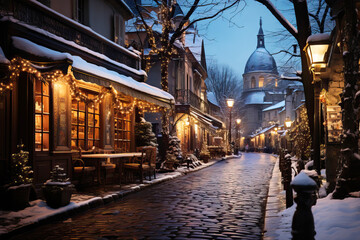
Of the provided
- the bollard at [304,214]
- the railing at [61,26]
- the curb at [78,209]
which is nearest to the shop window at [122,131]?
the railing at [61,26]

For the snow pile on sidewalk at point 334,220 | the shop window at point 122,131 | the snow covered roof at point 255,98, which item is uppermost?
the snow covered roof at point 255,98

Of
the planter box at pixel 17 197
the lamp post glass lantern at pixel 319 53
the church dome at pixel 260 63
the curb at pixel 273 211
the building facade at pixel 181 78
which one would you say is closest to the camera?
the curb at pixel 273 211

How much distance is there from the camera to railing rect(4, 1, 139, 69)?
947cm

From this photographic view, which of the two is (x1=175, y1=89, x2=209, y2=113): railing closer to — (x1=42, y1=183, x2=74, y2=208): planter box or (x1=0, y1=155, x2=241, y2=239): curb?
(x1=0, y1=155, x2=241, y2=239): curb

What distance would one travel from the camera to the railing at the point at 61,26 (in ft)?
31.1

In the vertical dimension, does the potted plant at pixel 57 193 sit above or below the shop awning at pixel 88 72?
below

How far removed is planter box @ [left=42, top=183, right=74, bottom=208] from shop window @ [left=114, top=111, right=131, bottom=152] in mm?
7060

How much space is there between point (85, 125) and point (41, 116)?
277 cm

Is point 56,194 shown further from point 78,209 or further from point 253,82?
point 253,82

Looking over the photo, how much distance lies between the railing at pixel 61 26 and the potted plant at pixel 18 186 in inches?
142

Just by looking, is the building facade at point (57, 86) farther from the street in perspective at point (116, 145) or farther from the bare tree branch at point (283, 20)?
the bare tree branch at point (283, 20)

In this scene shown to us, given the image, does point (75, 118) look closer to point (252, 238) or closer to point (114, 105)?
point (114, 105)

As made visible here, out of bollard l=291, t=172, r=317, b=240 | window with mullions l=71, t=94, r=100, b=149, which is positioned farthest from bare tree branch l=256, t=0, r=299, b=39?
bollard l=291, t=172, r=317, b=240

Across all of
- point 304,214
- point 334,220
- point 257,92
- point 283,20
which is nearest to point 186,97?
point 283,20
